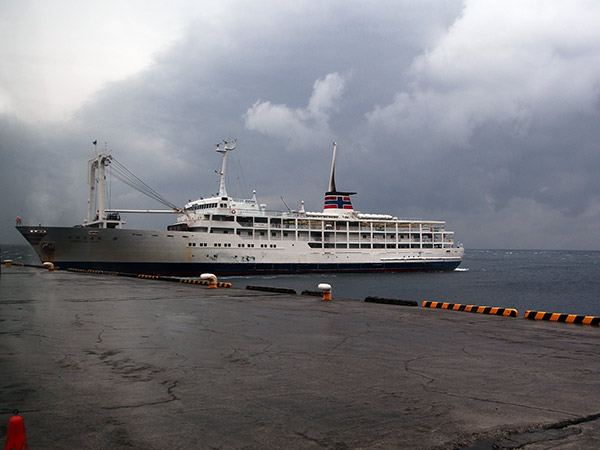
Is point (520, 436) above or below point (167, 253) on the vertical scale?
below

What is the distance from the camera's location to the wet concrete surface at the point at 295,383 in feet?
14.2

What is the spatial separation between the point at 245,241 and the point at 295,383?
47433 millimetres

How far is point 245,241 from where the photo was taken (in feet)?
174

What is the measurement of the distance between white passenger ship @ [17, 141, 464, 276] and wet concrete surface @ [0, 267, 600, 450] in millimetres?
37370

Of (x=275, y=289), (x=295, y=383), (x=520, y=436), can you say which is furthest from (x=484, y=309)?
(x=520, y=436)

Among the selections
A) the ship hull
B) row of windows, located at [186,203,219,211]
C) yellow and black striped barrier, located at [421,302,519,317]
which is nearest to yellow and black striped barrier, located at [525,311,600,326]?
yellow and black striped barrier, located at [421,302,519,317]

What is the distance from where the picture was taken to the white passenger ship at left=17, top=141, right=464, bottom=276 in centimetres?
4697

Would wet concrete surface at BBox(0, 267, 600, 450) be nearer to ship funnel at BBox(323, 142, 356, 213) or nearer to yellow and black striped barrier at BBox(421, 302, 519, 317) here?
yellow and black striped barrier at BBox(421, 302, 519, 317)

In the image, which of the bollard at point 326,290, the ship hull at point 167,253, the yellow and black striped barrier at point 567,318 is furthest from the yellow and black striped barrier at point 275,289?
the ship hull at point 167,253

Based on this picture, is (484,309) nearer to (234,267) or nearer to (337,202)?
(234,267)

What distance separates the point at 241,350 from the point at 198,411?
3155 millimetres

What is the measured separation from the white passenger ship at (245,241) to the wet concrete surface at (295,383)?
123 feet

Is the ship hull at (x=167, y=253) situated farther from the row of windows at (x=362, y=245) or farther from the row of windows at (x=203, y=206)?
the row of windows at (x=203, y=206)

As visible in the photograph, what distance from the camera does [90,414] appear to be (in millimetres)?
4707
